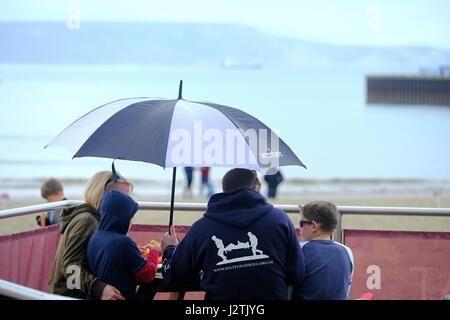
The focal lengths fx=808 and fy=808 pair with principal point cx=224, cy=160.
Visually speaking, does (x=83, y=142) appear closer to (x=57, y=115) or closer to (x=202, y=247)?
(x=202, y=247)

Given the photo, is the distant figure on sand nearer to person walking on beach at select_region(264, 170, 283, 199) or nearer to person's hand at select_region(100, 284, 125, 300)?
person walking on beach at select_region(264, 170, 283, 199)

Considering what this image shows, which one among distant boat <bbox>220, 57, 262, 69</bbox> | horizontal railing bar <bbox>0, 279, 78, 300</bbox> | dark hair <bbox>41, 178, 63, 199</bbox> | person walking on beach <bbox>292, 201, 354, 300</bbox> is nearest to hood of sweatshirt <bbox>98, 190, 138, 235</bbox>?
person walking on beach <bbox>292, 201, 354, 300</bbox>

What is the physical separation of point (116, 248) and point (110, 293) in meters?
0.27

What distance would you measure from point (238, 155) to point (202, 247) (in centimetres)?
91

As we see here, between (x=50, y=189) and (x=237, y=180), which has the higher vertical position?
(x=237, y=180)

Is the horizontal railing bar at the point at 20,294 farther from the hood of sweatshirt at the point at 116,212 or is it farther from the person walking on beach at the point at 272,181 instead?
the person walking on beach at the point at 272,181

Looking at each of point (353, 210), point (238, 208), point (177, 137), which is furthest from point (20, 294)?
point (353, 210)

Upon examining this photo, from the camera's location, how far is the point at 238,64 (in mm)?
179875

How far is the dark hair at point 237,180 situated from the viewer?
4.53 metres

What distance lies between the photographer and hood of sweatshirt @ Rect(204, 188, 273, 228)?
172 inches

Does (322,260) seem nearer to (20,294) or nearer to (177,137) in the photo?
(177,137)

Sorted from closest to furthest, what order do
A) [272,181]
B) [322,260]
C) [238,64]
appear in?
[322,260] < [272,181] < [238,64]

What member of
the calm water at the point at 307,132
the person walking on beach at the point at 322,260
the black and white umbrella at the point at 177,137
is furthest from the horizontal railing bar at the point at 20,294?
the calm water at the point at 307,132
